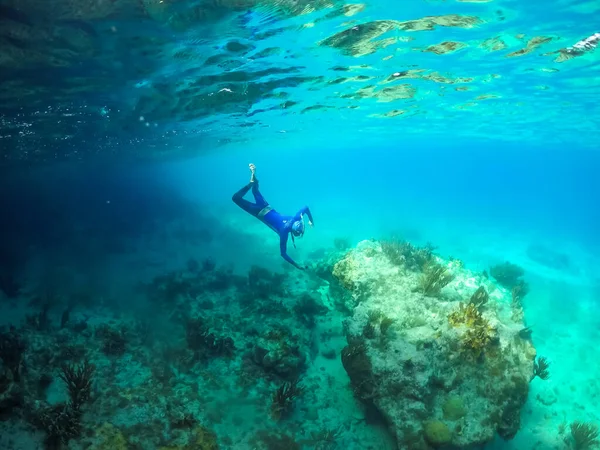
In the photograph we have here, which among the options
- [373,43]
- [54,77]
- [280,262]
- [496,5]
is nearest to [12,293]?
[54,77]

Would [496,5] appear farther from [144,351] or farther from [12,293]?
[12,293]

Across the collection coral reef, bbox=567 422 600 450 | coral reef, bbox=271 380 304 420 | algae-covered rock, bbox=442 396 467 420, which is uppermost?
coral reef, bbox=271 380 304 420

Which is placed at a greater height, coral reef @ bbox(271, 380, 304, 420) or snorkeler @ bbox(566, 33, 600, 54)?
snorkeler @ bbox(566, 33, 600, 54)

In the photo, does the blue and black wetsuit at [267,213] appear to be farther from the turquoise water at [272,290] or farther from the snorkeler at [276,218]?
the turquoise water at [272,290]

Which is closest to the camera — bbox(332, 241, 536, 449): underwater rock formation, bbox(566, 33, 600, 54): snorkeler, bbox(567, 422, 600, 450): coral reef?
bbox(332, 241, 536, 449): underwater rock formation

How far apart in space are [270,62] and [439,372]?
40.6 ft

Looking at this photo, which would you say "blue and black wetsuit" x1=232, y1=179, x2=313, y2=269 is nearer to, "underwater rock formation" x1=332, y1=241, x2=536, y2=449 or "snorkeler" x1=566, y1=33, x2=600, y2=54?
"underwater rock formation" x1=332, y1=241, x2=536, y2=449

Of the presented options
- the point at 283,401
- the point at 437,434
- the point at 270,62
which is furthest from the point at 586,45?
the point at 283,401

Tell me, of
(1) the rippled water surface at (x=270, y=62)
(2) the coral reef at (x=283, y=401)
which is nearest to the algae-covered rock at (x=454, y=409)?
(2) the coral reef at (x=283, y=401)

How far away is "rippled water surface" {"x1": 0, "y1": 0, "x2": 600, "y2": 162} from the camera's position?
9164mm

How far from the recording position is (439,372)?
7.63 metres

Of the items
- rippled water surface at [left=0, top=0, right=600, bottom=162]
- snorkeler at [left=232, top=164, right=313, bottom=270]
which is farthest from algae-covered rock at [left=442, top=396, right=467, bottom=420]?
rippled water surface at [left=0, top=0, right=600, bottom=162]

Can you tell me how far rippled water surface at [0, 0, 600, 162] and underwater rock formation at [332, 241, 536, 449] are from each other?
29.7 feet

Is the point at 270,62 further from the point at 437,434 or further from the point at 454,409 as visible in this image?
the point at 437,434
